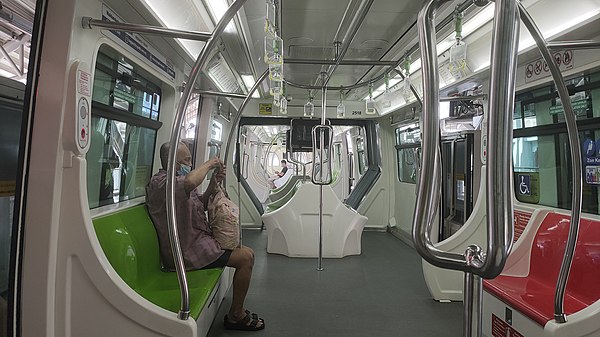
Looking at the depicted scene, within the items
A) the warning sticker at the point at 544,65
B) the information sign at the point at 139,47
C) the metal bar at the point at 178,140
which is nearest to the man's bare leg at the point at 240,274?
the metal bar at the point at 178,140

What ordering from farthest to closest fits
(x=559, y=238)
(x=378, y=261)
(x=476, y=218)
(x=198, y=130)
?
(x=378, y=261) < (x=198, y=130) < (x=476, y=218) < (x=559, y=238)

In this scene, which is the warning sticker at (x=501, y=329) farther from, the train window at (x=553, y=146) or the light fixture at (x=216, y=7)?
the light fixture at (x=216, y=7)

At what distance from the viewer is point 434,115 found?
75 cm

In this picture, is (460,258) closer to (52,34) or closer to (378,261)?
(52,34)

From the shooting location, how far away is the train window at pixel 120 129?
7.36 ft

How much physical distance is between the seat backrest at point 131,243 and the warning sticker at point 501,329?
88.9 inches

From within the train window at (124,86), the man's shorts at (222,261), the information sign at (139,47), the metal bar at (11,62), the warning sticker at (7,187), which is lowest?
the man's shorts at (222,261)

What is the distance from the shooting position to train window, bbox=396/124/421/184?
18.4 feet

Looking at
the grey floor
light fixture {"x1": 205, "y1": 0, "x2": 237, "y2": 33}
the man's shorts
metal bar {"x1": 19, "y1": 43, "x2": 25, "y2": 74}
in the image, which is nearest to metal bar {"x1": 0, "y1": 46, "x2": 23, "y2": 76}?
metal bar {"x1": 19, "y1": 43, "x2": 25, "y2": 74}

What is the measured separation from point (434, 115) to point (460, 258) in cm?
29

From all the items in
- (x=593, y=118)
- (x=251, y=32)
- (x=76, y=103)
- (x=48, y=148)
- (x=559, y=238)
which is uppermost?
(x=251, y=32)

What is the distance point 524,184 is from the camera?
310 cm

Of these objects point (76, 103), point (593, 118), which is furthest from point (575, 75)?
point (76, 103)

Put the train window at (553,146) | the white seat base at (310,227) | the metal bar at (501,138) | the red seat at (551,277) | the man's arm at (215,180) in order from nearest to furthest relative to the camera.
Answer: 1. the metal bar at (501,138)
2. the red seat at (551,277)
3. the train window at (553,146)
4. the man's arm at (215,180)
5. the white seat base at (310,227)
